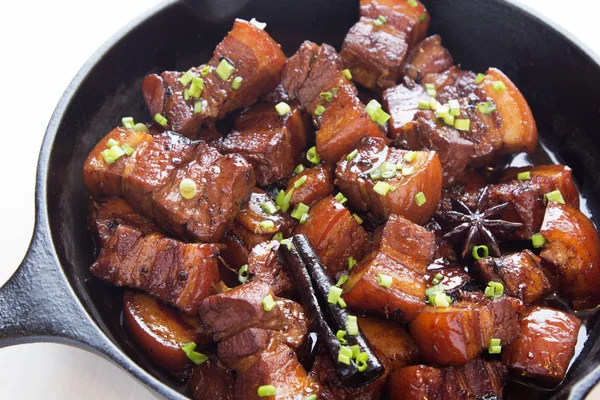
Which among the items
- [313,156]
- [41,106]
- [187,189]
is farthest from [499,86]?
[41,106]

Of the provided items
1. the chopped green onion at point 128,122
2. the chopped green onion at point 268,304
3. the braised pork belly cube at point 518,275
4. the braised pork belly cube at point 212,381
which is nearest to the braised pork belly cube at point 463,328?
the braised pork belly cube at point 518,275

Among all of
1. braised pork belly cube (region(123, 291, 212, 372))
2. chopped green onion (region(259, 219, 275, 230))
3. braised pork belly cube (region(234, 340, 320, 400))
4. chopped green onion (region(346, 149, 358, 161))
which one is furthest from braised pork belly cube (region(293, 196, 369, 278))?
braised pork belly cube (region(123, 291, 212, 372))

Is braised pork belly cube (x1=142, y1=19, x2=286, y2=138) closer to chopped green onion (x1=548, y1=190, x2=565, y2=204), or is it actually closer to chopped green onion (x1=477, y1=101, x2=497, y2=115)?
chopped green onion (x1=477, y1=101, x2=497, y2=115)

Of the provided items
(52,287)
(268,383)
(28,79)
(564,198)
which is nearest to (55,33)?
(28,79)

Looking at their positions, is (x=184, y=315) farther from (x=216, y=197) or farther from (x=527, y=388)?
(x=527, y=388)

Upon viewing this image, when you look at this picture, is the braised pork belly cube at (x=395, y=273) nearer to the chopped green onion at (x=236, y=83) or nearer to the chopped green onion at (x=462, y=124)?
the chopped green onion at (x=462, y=124)

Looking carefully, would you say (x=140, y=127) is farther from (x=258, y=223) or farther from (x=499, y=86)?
(x=499, y=86)
